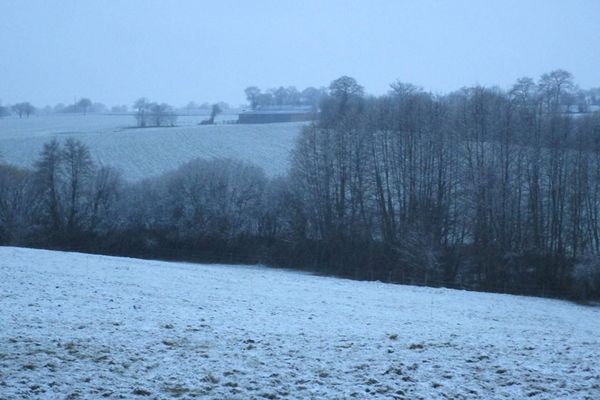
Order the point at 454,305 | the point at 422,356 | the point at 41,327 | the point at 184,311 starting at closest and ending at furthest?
the point at 422,356
the point at 41,327
the point at 184,311
the point at 454,305

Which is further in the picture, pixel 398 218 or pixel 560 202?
pixel 398 218

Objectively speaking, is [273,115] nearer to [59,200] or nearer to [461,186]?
[59,200]

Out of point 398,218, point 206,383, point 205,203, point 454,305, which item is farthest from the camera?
point 205,203

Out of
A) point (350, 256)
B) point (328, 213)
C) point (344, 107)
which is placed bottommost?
point (350, 256)

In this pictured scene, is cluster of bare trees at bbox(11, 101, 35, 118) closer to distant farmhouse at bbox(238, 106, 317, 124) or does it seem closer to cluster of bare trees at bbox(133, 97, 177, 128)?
cluster of bare trees at bbox(133, 97, 177, 128)

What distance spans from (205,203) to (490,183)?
22.7 meters

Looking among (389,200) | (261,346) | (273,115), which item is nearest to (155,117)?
(273,115)

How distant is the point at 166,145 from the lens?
265 ft

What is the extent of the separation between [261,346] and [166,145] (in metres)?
70.8

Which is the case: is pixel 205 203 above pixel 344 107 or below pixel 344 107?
below

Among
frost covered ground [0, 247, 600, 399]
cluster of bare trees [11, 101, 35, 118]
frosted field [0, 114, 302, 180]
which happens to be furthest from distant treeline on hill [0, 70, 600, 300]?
cluster of bare trees [11, 101, 35, 118]

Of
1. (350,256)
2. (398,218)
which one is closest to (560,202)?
(398,218)

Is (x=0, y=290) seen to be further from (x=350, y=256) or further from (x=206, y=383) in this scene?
(x=350, y=256)

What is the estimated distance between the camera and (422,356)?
12.2 m
